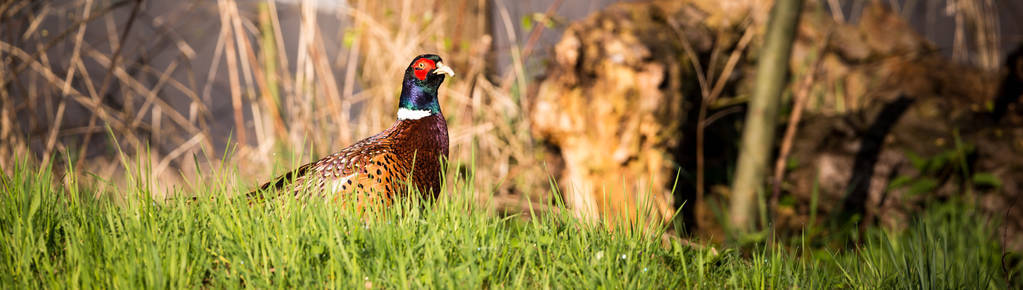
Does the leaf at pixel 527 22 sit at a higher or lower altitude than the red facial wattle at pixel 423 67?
higher

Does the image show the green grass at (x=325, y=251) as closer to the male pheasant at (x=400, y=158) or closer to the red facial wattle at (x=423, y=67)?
the male pheasant at (x=400, y=158)

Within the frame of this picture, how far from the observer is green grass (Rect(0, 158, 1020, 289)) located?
1.88m

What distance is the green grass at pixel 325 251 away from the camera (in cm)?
188

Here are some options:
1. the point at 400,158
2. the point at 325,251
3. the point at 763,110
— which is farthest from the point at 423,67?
the point at 763,110

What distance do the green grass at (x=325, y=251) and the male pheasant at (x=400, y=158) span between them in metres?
0.09

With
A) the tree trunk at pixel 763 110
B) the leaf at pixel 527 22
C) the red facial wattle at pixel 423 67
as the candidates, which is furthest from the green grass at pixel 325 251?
the leaf at pixel 527 22

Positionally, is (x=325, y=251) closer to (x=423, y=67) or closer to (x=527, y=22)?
(x=423, y=67)

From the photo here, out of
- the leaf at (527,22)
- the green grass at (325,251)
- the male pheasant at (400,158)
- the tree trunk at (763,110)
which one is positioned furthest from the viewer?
the leaf at (527,22)

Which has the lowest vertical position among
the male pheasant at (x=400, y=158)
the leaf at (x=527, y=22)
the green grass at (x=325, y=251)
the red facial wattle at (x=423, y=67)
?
the green grass at (x=325, y=251)

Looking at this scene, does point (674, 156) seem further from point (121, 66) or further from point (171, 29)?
point (121, 66)

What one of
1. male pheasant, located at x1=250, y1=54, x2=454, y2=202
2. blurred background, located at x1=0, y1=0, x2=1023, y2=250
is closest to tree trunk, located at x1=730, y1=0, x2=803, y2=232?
blurred background, located at x1=0, y1=0, x2=1023, y2=250

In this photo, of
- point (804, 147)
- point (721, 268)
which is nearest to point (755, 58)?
point (804, 147)

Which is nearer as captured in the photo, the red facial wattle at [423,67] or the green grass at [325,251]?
the green grass at [325,251]

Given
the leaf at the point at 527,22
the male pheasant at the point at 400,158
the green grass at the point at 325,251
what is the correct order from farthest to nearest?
the leaf at the point at 527,22
the male pheasant at the point at 400,158
the green grass at the point at 325,251
